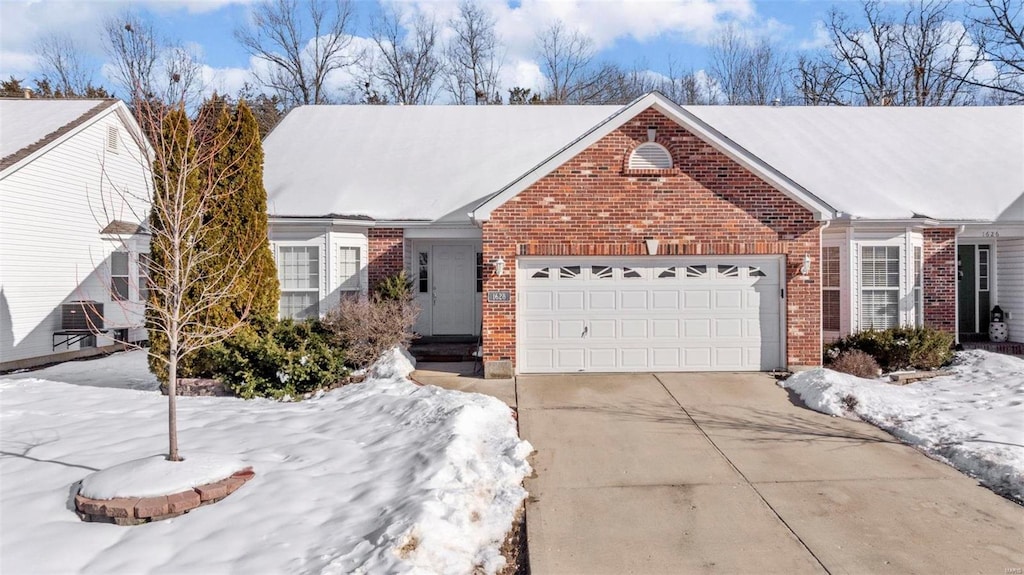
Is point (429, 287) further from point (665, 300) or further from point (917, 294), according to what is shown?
point (917, 294)

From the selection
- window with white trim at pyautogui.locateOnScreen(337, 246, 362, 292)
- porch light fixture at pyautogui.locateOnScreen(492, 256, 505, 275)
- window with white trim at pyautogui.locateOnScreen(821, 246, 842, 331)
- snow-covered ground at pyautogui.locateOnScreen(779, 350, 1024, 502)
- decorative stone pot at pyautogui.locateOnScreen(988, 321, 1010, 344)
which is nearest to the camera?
snow-covered ground at pyautogui.locateOnScreen(779, 350, 1024, 502)

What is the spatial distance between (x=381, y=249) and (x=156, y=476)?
26.1 feet

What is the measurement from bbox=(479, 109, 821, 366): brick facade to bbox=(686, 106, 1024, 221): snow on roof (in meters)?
2.08

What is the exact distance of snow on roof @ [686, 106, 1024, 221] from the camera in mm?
13102

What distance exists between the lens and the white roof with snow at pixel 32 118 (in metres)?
14.4

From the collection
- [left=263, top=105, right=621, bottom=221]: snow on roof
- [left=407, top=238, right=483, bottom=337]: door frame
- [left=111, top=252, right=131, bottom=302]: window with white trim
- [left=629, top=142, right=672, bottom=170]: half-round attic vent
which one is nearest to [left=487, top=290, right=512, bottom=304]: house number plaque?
[left=263, top=105, right=621, bottom=221]: snow on roof

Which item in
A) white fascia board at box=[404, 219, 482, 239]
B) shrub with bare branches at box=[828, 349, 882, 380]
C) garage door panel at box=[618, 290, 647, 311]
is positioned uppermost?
white fascia board at box=[404, 219, 482, 239]

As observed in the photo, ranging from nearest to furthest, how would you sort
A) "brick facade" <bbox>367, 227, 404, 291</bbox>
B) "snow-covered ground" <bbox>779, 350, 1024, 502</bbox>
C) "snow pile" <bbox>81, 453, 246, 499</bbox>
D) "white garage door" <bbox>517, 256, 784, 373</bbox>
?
"snow pile" <bbox>81, 453, 246, 499</bbox>, "snow-covered ground" <bbox>779, 350, 1024, 502</bbox>, "white garage door" <bbox>517, 256, 784, 373</bbox>, "brick facade" <bbox>367, 227, 404, 291</bbox>

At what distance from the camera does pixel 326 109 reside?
680 inches

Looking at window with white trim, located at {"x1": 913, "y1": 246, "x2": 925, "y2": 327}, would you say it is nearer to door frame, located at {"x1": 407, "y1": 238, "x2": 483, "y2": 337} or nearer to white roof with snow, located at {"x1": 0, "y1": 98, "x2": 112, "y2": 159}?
door frame, located at {"x1": 407, "y1": 238, "x2": 483, "y2": 337}

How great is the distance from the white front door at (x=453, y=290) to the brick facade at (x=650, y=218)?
341 centimetres

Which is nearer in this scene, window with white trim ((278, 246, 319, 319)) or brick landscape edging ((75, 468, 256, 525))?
brick landscape edging ((75, 468, 256, 525))

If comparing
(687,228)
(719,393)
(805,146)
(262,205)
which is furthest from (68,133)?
(805,146)

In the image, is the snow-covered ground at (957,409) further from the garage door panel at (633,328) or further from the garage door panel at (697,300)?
the garage door panel at (633,328)
